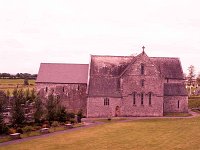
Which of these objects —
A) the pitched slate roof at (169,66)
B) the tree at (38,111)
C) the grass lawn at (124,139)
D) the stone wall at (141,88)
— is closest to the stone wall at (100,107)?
the stone wall at (141,88)

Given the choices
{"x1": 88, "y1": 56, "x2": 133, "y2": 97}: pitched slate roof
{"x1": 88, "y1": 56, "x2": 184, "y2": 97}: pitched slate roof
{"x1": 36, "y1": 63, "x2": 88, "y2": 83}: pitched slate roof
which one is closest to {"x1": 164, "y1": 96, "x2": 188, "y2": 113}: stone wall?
{"x1": 88, "y1": 56, "x2": 184, "y2": 97}: pitched slate roof

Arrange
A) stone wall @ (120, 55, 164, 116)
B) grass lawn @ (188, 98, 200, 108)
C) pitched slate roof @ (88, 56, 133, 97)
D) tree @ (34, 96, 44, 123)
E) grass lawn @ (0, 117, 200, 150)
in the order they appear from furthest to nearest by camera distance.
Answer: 1. grass lawn @ (188, 98, 200, 108)
2. stone wall @ (120, 55, 164, 116)
3. pitched slate roof @ (88, 56, 133, 97)
4. tree @ (34, 96, 44, 123)
5. grass lawn @ (0, 117, 200, 150)

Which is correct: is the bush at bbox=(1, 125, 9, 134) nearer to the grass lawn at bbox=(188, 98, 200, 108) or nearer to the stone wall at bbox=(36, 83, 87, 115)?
the stone wall at bbox=(36, 83, 87, 115)

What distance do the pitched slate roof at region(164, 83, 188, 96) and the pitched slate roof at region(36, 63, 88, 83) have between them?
689 inches

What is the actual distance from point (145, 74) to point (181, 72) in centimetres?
1226

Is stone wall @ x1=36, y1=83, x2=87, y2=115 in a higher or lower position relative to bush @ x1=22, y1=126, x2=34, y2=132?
higher

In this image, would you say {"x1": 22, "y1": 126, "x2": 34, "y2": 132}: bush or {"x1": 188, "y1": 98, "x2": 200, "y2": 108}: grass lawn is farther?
{"x1": 188, "y1": 98, "x2": 200, "y2": 108}: grass lawn

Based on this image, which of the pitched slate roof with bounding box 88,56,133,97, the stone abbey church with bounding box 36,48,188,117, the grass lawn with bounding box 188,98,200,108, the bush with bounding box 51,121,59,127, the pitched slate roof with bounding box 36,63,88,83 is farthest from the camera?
the grass lawn with bounding box 188,98,200,108

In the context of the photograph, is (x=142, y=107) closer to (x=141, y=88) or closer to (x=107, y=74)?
(x=141, y=88)

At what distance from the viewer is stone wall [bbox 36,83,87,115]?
6825cm

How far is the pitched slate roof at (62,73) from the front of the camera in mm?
69688

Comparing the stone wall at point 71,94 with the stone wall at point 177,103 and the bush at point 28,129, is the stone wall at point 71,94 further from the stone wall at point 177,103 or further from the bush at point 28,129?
the bush at point 28,129

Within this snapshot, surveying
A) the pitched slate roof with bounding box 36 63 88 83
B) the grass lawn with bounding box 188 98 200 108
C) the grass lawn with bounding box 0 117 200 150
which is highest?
the pitched slate roof with bounding box 36 63 88 83

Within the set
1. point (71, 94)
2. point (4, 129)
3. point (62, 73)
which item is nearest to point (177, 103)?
point (71, 94)
